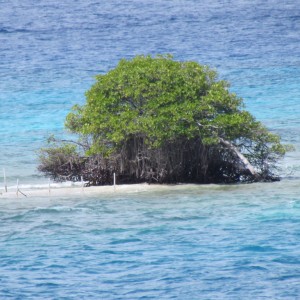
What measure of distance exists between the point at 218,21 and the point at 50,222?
57941mm

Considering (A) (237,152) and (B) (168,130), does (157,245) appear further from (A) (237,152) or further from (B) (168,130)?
(A) (237,152)

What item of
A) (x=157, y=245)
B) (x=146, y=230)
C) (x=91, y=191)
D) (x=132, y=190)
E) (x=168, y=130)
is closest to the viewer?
(x=157, y=245)

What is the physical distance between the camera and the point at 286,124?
51.6 m

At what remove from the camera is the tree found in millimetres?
33844

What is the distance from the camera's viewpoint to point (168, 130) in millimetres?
33531

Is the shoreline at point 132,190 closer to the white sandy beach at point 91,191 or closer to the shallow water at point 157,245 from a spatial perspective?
the white sandy beach at point 91,191

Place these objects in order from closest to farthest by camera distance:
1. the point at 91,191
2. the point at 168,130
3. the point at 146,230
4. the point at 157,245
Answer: the point at 157,245, the point at 146,230, the point at 168,130, the point at 91,191

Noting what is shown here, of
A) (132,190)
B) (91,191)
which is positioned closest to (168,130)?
(132,190)

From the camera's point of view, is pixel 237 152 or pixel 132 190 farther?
pixel 237 152

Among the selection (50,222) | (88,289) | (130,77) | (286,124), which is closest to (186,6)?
(286,124)

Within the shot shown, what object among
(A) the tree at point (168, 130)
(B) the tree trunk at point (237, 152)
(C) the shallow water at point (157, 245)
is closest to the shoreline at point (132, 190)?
(C) the shallow water at point (157, 245)

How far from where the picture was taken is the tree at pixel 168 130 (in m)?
33.8

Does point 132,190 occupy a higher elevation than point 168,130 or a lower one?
lower

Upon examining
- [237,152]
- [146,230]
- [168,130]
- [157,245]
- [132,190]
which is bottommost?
[157,245]
